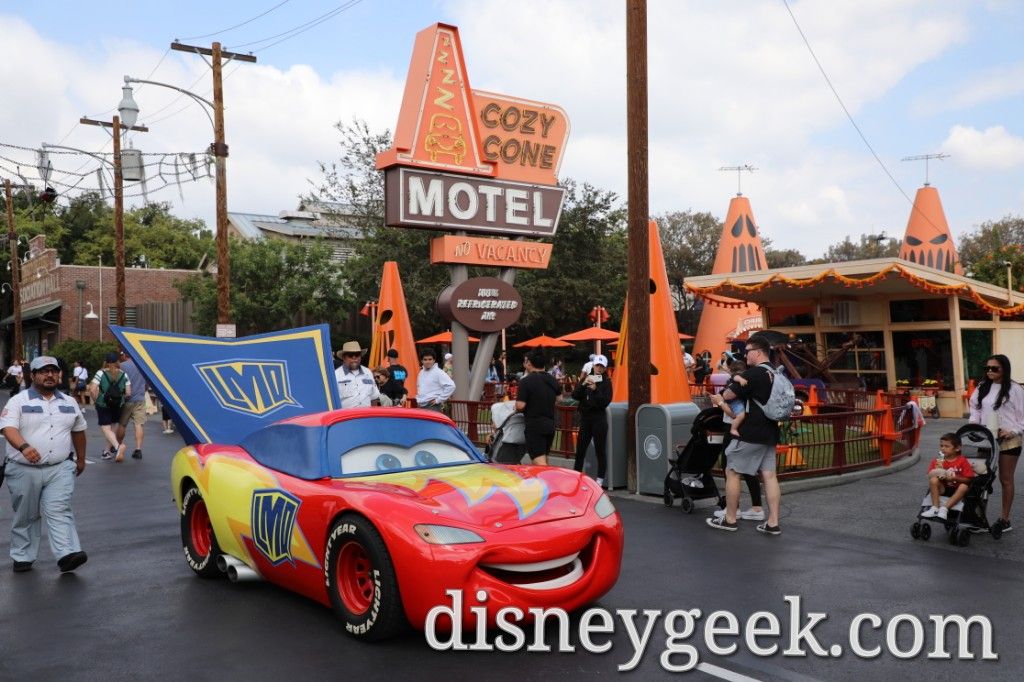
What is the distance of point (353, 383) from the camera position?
10828 millimetres

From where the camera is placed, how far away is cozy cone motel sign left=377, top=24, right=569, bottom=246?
1628 cm

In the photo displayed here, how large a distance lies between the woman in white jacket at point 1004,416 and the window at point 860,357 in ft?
52.8

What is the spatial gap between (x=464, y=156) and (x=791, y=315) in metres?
13.4

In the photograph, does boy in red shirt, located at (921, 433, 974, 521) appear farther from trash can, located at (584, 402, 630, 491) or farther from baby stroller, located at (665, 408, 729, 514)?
trash can, located at (584, 402, 630, 491)

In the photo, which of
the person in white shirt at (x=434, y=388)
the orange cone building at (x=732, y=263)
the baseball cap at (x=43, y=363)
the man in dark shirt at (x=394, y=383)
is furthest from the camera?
the orange cone building at (x=732, y=263)

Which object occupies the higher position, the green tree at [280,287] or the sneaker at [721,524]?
the green tree at [280,287]

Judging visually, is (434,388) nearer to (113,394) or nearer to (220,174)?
(113,394)

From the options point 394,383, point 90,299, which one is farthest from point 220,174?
point 90,299

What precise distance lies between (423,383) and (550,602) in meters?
7.96

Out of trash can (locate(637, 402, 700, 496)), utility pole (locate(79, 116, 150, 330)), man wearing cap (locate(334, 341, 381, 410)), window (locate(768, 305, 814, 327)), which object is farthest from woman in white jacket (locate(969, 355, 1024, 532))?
utility pole (locate(79, 116, 150, 330))

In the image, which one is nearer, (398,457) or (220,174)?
(398,457)

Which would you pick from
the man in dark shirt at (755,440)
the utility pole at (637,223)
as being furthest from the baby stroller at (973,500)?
the utility pole at (637,223)

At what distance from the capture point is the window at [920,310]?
23359mm

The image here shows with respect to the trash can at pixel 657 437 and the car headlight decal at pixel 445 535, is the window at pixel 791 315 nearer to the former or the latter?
the trash can at pixel 657 437
